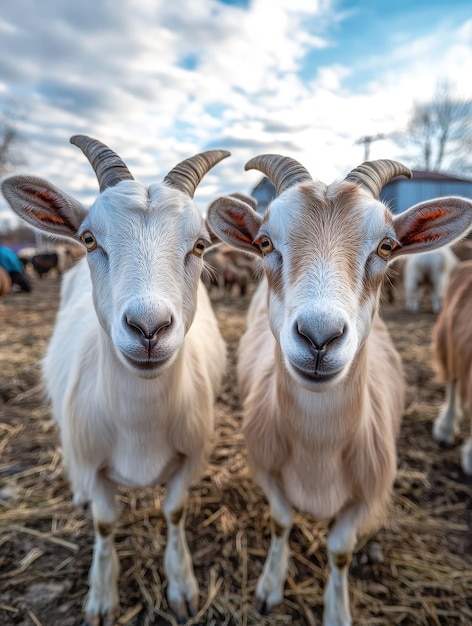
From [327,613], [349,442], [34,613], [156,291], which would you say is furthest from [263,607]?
[156,291]

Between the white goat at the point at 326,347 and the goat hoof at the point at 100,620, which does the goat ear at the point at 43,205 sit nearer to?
the white goat at the point at 326,347

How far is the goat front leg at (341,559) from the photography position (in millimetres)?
2082

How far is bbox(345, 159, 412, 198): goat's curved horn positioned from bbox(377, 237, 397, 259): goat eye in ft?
1.01

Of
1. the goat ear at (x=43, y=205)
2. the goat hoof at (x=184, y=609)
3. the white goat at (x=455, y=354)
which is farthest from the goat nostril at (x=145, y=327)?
the white goat at (x=455, y=354)

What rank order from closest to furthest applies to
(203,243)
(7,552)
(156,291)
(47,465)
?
(156,291)
(203,243)
(7,552)
(47,465)

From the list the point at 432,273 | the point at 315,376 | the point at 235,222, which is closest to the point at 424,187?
the point at 432,273

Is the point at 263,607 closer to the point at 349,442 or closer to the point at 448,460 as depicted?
the point at 349,442

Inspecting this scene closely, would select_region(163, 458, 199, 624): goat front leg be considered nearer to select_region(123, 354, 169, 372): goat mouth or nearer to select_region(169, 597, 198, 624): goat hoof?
select_region(169, 597, 198, 624): goat hoof

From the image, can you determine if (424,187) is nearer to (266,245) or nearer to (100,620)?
(266,245)

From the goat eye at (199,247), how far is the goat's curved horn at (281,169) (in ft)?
1.52

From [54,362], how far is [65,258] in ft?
61.8

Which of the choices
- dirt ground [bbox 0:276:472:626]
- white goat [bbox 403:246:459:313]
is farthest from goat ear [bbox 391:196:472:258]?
white goat [bbox 403:246:459:313]

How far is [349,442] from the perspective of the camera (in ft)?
6.65

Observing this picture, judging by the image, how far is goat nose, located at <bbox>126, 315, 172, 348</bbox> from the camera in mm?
1472
